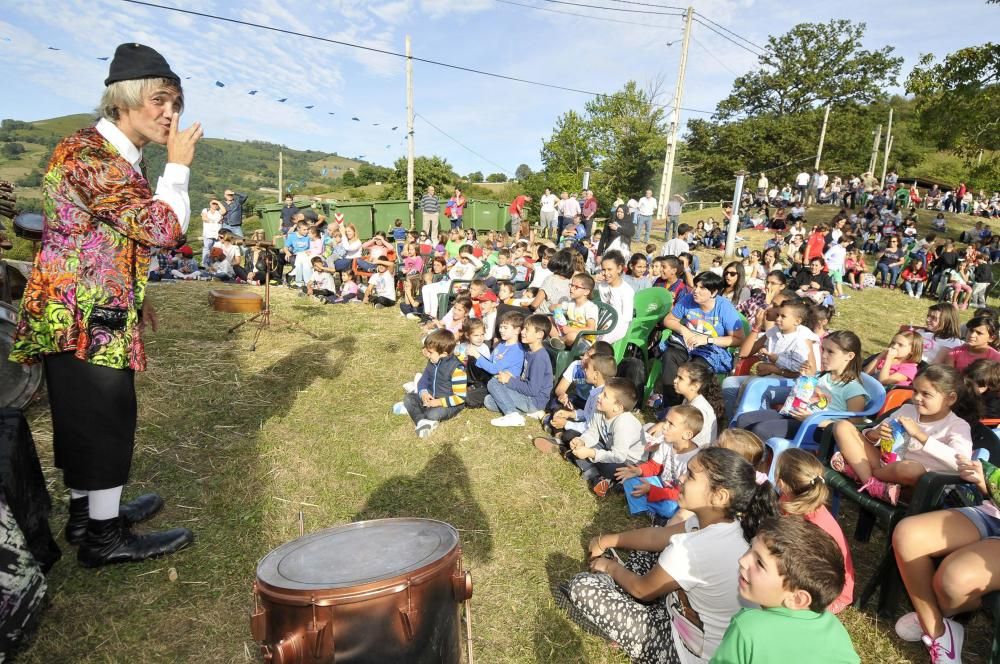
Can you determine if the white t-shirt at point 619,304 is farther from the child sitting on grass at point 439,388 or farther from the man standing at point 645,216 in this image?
the man standing at point 645,216

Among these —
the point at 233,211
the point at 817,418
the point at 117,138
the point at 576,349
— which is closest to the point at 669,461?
the point at 817,418

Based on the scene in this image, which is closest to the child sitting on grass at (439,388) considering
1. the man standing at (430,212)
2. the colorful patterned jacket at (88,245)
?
the colorful patterned jacket at (88,245)

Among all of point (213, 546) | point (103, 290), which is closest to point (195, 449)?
point (213, 546)

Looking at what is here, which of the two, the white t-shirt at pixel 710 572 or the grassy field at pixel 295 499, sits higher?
the white t-shirt at pixel 710 572

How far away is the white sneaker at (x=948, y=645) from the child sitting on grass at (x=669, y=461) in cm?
135

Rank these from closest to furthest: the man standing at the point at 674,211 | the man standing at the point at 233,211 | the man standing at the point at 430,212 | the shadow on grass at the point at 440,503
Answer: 1. the shadow on grass at the point at 440,503
2. the man standing at the point at 233,211
3. the man standing at the point at 674,211
4. the man standing at the point at 430,212

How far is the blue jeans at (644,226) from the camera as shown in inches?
706

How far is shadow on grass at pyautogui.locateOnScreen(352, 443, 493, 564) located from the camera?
11.3 ft

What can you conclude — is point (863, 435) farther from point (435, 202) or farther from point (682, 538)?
point (435, 202)

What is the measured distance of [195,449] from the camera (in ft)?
14.2

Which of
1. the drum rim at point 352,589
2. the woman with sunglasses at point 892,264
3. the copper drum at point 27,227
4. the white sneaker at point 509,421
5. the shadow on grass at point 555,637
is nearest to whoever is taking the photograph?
the drum rim at point 352,589

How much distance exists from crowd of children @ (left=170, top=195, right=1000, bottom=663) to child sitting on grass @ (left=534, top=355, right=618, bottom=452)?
2cm

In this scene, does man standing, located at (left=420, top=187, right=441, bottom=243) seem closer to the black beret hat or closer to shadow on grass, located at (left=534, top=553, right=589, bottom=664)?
the black beret hat

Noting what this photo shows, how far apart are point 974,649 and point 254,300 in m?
8.62
